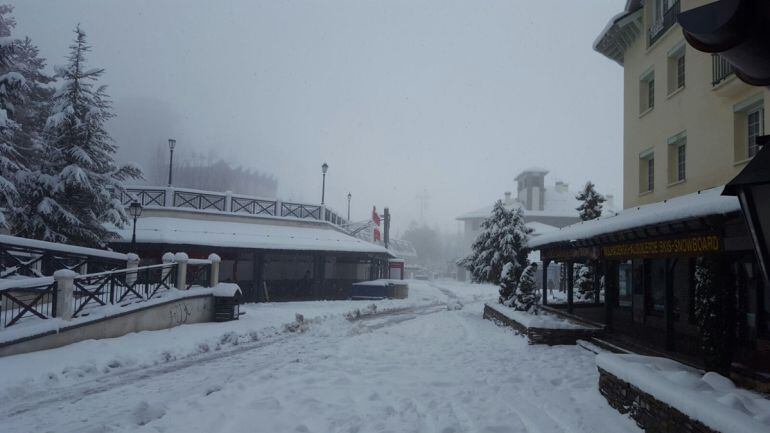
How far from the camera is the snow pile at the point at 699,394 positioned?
13.8 ft

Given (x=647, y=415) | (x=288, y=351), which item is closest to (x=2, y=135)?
(x=288, y=351)

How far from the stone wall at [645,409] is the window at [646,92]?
12207 millimetres

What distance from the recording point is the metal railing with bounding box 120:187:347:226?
26000 millimetres

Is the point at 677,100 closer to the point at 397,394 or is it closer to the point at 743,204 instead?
the point at 397,394

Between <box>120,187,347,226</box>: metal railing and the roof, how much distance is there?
1789 centimetres

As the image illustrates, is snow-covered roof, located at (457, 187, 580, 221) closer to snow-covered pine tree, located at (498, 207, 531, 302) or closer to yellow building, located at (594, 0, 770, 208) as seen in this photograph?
snow-covered pine tree, located at (498, 207, 531, 302)

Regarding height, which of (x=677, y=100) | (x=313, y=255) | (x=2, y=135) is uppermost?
(x=677, y=100)

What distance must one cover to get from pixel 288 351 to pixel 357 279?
1926 cm

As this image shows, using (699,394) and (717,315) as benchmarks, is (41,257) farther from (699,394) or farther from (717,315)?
(717,315)

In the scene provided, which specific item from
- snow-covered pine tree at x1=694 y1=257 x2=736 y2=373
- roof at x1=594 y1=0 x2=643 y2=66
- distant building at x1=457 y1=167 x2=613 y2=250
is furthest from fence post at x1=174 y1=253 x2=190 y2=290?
distant building at x1=457 y1=167 x2=613 y2=250

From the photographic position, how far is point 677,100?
14016mm

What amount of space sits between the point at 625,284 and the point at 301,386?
16358 millimetres

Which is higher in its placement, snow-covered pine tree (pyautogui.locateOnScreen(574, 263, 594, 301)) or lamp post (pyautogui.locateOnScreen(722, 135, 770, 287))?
lamp post (pyautogui.locateOnScreen(722, 135, 770, 287))

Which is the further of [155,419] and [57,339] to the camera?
[57,339]
